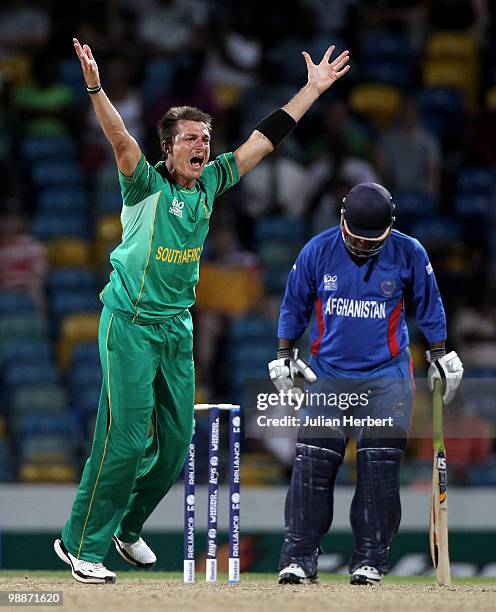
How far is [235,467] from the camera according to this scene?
7.29 meters

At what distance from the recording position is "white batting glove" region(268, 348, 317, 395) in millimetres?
7297

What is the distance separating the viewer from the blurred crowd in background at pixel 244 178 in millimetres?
11023

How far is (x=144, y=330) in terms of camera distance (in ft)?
22.4

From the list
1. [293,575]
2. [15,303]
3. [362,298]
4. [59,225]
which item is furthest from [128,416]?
[59,225]

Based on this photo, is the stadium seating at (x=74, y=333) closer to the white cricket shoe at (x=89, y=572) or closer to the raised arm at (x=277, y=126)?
the raised arm at (x=277, y=126)

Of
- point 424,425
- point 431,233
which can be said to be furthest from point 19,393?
point 431,233

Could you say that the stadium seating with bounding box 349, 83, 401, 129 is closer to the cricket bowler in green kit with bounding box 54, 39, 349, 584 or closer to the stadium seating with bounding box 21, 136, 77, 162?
the stadium seating with bounding box 21, 136, 77, 162

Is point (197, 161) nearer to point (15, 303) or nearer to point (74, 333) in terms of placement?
point (74, 333)

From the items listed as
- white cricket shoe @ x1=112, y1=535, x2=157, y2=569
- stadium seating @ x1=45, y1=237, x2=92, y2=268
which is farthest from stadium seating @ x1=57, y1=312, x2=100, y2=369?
white cricket shoe @ x1=112, y1=535, x2=157, y2=569

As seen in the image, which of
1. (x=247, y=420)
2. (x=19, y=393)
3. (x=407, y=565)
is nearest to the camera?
(x=247, y=420)

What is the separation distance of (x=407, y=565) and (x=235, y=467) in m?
3.03

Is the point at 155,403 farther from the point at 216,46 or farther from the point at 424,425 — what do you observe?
the point at 216,46

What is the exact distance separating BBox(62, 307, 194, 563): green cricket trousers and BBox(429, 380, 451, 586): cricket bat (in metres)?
1.15

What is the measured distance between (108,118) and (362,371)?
167cm
